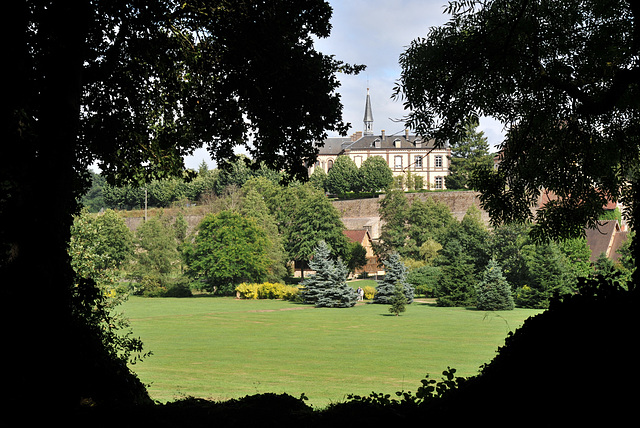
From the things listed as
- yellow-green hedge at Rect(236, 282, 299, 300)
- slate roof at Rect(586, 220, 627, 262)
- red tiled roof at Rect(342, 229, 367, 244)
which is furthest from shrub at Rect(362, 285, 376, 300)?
red tiled roof at Rect(342, 229, 367, 244)

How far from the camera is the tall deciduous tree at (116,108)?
286 inches

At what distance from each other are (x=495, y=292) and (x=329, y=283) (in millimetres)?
13053

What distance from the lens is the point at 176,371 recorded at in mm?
21312

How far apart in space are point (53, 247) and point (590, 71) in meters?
8.22

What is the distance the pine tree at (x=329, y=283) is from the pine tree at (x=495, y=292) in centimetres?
1019

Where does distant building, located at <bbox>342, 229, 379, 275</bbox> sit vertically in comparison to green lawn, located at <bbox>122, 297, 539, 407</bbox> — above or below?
above

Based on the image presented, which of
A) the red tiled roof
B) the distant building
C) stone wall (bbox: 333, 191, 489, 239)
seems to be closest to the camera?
the distant building

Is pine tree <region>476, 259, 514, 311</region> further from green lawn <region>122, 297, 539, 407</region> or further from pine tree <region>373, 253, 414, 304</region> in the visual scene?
pine tree <region>373, 253, 414, 304</region>

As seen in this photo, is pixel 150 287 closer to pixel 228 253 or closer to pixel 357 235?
pixel 228 253

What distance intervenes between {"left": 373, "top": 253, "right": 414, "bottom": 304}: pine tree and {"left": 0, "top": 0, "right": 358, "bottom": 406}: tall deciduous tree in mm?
39279

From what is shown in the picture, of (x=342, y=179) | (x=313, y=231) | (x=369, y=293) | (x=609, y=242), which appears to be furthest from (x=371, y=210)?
(x=609, y=242)

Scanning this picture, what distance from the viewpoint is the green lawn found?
18828 millimetres

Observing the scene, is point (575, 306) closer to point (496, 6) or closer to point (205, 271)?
point (496, 6)

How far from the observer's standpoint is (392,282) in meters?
52.3
